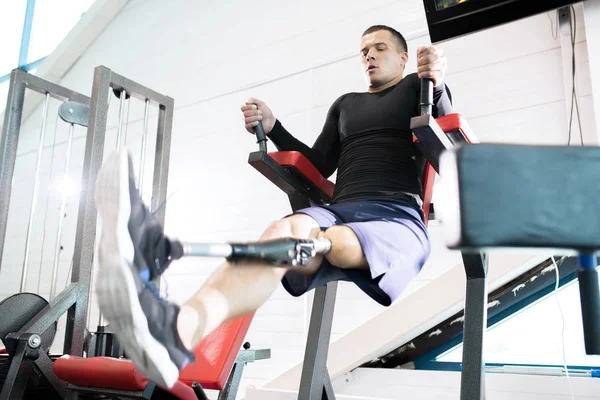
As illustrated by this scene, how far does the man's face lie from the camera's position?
6.54ft

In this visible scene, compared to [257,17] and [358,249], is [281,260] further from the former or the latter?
[257,17]

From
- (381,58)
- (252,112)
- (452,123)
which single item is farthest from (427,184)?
(252,112)

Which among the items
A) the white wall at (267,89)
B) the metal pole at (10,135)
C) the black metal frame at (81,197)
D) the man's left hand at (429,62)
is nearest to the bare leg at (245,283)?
the man's left hand at (429,62)

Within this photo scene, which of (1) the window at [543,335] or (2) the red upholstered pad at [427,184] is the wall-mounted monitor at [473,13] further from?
(1) the window at [543,335]

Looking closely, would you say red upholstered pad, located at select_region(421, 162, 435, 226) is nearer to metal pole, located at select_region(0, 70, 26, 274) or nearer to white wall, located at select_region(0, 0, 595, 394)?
white wall, located at select_region(0, 0, 595, 394)

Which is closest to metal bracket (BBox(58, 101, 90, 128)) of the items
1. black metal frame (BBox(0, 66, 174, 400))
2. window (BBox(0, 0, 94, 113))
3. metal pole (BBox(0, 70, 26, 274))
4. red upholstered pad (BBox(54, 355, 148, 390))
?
black metal frame (BBox(0, 66, 174, 400))

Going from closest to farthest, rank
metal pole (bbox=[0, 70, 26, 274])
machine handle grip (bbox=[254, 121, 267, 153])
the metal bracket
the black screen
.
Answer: machine handle grip (bbox=[254, 121, 267, 153]), the black screen, metal pole (bbox=[0, 70, 26, 274]), the metal bracket

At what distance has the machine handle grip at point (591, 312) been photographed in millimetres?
695

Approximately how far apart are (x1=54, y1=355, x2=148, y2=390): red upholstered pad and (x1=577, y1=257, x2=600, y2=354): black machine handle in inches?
→ 60.7

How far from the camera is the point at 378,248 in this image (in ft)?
4.36

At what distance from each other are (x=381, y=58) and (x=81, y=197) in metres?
1.64

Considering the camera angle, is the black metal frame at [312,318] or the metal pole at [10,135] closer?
the black metal frame at [312,318]

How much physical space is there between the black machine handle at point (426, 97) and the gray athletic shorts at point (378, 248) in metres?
0.31

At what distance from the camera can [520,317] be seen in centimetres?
243
